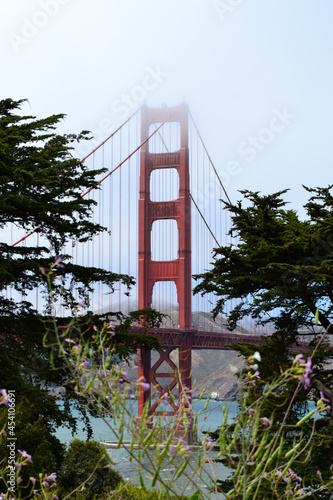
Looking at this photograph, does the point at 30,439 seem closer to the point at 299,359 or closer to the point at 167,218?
the point at 299,359

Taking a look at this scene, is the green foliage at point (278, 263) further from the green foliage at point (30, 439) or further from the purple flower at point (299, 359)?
the purple flower at point (299, 359)

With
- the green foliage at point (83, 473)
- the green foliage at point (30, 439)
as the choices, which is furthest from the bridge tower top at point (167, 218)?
the green foliage at point (30, 439)

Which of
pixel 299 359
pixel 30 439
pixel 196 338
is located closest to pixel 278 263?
pixel 30 439

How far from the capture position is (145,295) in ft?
150

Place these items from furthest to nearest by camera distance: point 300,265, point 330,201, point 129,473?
point 129,473
point 330,201
point 300,265

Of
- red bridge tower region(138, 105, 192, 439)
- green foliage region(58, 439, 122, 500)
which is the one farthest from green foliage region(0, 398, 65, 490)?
red bridge tower region(138, 105, 192, 439)

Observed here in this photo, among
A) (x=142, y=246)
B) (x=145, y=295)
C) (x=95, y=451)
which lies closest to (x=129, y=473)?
(x=145, y=295)

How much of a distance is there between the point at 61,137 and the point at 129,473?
1183 inches

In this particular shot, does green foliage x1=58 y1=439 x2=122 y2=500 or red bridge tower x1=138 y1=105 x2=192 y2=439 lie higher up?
red bridge tower x1=138 y1=105 x2=192 y2=439

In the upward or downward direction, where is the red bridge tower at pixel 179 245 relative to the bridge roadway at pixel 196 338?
upward

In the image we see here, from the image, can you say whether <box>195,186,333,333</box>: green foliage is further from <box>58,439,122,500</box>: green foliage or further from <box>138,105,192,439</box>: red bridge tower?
<box>138,105,192,439</box>: red bridge tower

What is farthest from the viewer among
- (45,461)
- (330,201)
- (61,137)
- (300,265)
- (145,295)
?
(145,295)

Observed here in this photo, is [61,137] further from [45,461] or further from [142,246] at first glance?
[142,246]

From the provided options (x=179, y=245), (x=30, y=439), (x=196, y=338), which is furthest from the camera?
(x=179, y=245)
